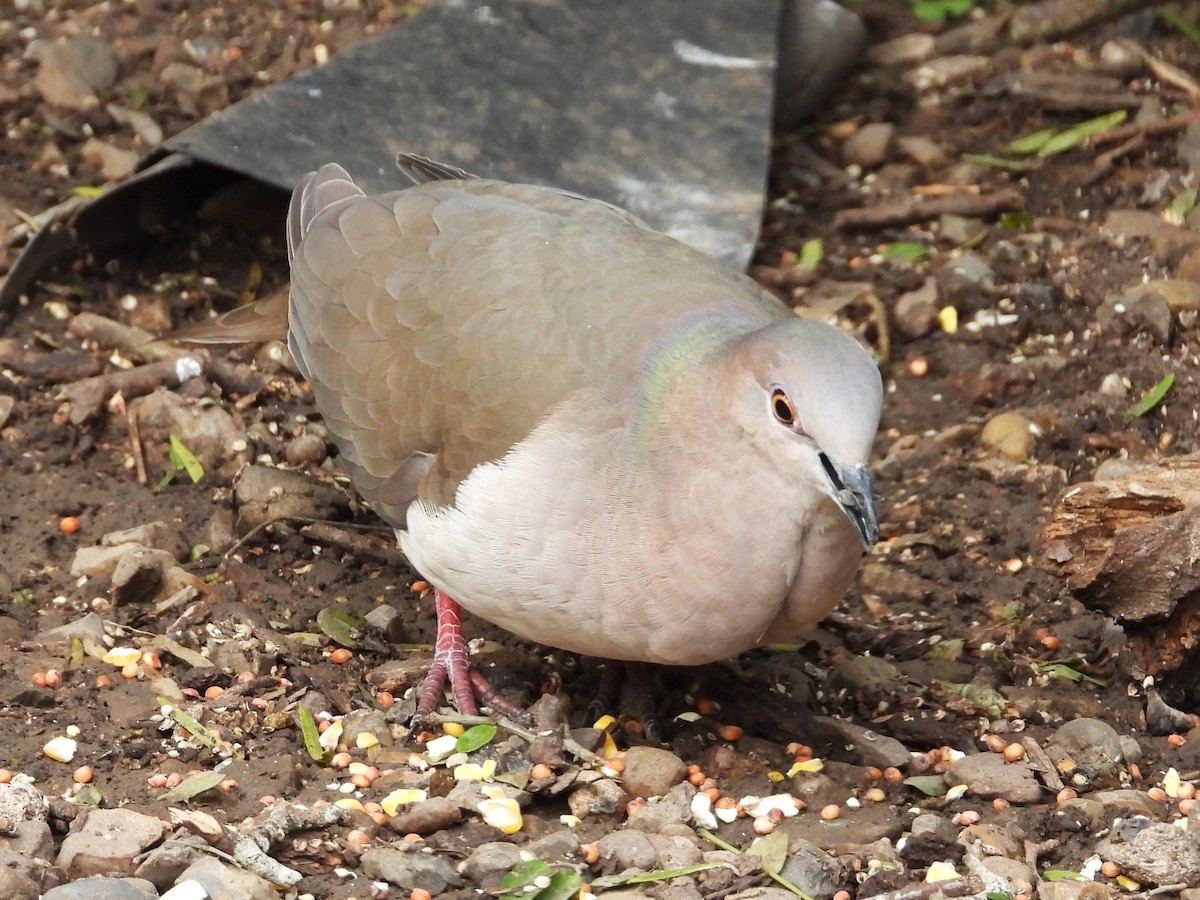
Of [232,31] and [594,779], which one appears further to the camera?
[232,31]

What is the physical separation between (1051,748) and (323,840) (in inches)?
72.9

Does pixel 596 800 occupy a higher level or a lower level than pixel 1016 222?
lower

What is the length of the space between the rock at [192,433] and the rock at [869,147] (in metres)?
3.10

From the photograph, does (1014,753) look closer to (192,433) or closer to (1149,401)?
(1149,401)

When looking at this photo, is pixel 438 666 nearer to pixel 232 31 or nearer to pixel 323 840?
pixel 323 840

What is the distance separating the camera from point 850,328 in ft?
19.9

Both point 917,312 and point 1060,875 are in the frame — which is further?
point 917,312

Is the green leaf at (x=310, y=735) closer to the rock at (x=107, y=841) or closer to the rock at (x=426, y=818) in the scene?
the rock at (x=426, y=818)

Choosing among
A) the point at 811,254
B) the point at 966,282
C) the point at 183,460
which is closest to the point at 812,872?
the point at 183,460

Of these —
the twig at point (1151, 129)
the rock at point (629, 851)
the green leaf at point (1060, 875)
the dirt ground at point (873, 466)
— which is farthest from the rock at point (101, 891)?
the twig at point (1151, 129)

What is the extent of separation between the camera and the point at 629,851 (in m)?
3.59

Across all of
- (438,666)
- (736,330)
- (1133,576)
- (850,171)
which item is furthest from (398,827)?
(850,171)

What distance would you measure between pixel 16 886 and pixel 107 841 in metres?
0.27

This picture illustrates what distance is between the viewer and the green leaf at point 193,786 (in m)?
3.65
